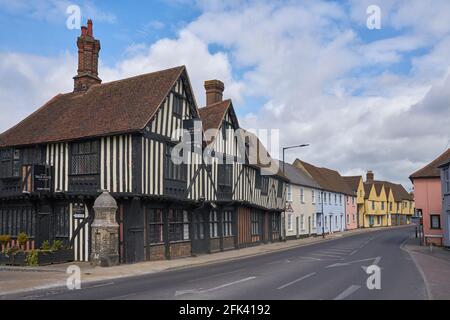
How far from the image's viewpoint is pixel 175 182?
23172 millimetres

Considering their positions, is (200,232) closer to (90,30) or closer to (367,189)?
(90,30)

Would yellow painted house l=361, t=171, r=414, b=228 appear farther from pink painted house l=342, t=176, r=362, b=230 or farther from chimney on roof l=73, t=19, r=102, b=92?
chimney on roof l=73, t=19, r=102, b=92

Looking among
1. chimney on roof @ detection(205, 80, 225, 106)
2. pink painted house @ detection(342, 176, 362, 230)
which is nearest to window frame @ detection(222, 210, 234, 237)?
chimney on roof @ detection(205, 80, 225, 106)

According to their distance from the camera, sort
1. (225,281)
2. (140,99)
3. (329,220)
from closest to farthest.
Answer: (225,281)
(140,99)
(329,220)

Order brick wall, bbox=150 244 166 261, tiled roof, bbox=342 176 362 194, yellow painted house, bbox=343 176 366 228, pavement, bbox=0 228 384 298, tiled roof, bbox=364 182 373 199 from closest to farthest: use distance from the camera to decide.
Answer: pavement, bbox=0 228 384 298
brick wall, bbox=150 244 166 261
tiled roof, bbox=342 176 362 194
yellow painted house, bbox=343 176 366 228
tiled roof, bbox=364 182 373 199

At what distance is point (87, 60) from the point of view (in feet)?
86.1

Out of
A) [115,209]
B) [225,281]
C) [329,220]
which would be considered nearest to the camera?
[225,281]

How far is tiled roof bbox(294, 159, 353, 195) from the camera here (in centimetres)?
5603

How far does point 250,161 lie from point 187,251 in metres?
10.1

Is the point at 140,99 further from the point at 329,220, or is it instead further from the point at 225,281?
the point at 329,220

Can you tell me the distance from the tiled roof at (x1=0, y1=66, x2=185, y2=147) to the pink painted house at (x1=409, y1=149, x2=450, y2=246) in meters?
20.7


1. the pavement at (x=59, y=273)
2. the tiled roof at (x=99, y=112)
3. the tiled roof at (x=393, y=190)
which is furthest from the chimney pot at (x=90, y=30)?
the tiled roof at (x=393, y=190)

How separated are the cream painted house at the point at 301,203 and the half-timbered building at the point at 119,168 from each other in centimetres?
1695
